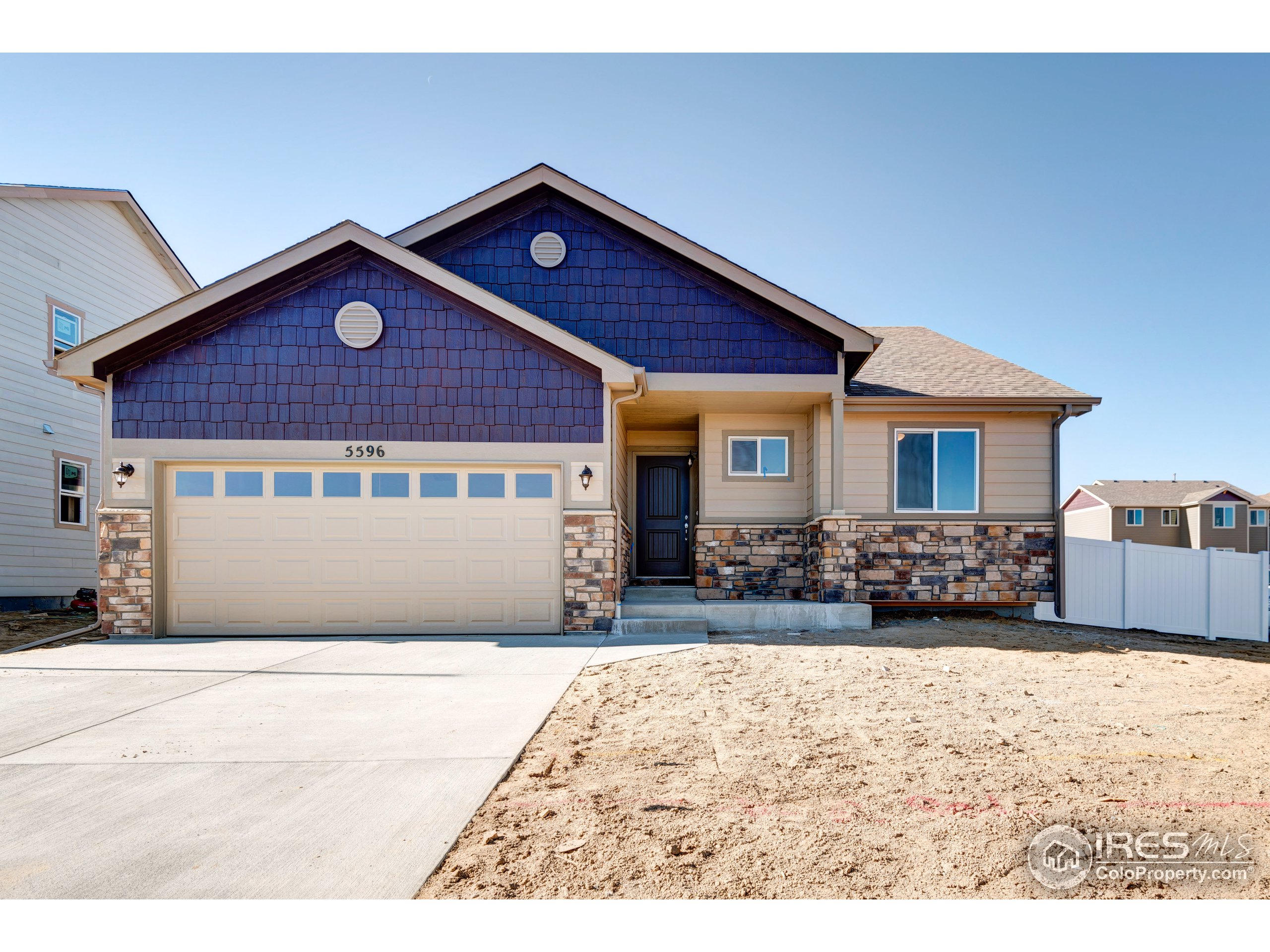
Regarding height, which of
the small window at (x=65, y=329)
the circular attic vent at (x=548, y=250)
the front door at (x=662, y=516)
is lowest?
the front door at (x=662, y=516)

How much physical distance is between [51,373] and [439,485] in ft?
24.0

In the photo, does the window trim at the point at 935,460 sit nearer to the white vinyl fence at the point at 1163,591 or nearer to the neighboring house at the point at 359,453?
the neighboring house at the point at 359,453

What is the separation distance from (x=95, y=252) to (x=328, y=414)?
948 cm

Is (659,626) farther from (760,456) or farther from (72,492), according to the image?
(72,492)

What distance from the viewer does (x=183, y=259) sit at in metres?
16.4

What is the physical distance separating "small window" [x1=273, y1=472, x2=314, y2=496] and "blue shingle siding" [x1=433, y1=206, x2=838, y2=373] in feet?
12.7

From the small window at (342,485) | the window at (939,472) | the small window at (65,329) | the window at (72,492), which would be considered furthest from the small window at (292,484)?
the window at (939,472)

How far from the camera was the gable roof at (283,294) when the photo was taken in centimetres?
856

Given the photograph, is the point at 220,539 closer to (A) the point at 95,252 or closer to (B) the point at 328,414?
Result: (B) the point at 328,414

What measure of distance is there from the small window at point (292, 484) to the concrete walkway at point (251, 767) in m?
2.39

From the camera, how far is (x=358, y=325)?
887cm

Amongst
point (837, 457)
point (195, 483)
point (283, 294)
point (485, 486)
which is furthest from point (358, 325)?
point (837, 457)

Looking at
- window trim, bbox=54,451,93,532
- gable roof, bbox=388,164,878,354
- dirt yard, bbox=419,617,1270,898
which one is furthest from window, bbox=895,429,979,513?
window trim, bbox=54,451,93,532

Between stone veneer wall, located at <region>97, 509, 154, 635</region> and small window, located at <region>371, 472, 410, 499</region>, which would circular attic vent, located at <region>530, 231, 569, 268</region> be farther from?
stone veneer wall, located at <region>97, 509, 154, 635</region>
